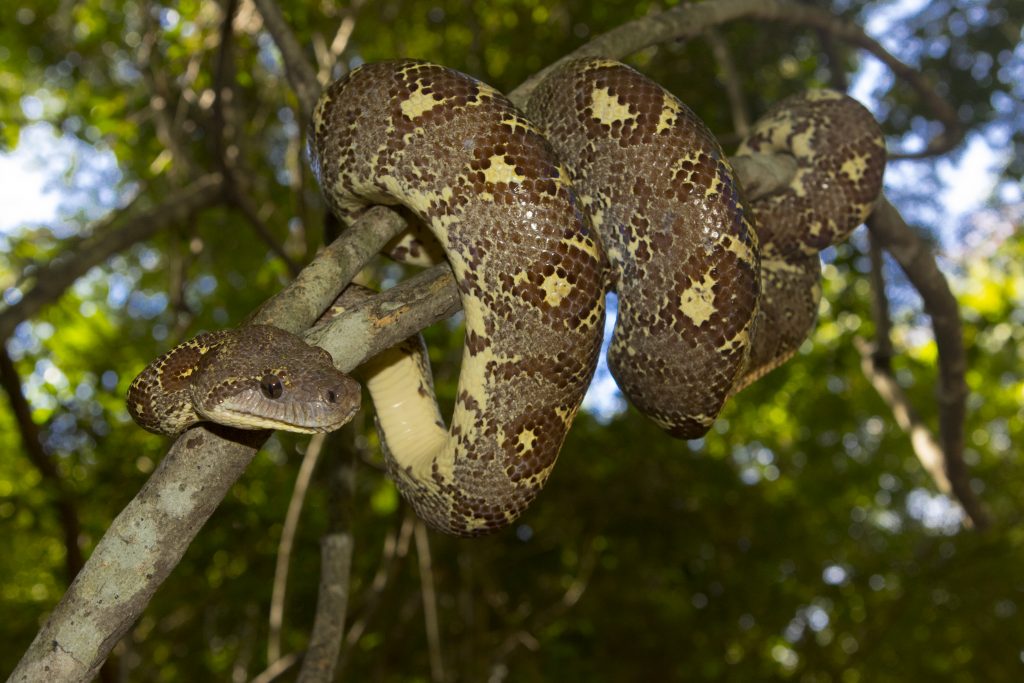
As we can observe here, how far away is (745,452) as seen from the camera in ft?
40.9

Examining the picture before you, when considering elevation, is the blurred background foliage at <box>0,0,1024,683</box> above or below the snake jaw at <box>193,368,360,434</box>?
below

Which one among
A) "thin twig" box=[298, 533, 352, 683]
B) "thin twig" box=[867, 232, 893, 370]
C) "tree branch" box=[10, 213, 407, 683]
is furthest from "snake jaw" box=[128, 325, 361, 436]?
"thin twig" box=[867, 232, 893, 370]

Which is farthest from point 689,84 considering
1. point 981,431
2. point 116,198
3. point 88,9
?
point 981,431

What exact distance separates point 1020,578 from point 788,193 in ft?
22.0

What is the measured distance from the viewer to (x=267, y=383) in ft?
7.32

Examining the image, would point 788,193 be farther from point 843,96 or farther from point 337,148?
point 337,148

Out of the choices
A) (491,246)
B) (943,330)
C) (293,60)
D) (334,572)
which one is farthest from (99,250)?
(943,330)

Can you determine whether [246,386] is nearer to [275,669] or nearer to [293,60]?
[293,60]

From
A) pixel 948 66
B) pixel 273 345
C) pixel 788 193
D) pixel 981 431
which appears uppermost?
pixel 273 345

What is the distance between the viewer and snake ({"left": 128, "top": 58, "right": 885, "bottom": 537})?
7.80 ft

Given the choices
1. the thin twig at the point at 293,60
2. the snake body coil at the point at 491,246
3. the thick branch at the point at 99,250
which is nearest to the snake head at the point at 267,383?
the snake body coil at the point at 491,246

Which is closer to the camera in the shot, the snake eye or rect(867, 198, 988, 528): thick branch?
the snake eye

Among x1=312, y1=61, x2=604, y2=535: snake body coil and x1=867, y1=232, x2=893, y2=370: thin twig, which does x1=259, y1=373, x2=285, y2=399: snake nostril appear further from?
x1=867, y1=232, x2=893, y2=370: thin twig

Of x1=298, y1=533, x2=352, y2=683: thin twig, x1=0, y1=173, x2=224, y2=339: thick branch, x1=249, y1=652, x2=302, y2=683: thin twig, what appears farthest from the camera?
x1=249, y1=652, x2=302, y2=683: thin twig
